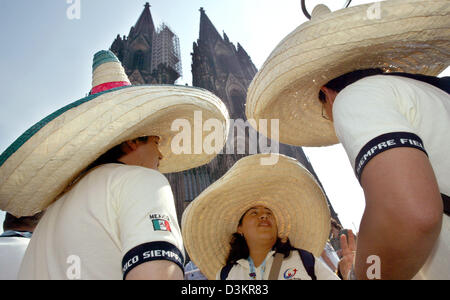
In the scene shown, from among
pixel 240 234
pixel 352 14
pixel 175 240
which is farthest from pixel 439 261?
pixel 240 234

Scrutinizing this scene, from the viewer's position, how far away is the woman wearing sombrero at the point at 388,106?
2.19 feet

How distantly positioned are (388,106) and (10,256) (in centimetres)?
225

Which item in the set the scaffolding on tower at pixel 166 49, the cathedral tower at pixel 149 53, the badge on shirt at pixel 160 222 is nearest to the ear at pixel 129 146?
the badge on shirt at pixel 160 222

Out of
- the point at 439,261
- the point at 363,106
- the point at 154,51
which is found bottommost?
the point at 439,261

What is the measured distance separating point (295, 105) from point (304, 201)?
0.83 metres

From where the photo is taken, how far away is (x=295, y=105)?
4.93 feet

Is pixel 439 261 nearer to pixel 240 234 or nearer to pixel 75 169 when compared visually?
pixel 75 169

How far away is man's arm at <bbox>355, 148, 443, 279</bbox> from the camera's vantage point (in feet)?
2.11

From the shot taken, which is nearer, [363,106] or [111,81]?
[363,106]

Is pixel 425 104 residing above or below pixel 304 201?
above

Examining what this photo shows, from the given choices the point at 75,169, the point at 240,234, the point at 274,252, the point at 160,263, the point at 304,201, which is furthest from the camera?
the point at 240,234

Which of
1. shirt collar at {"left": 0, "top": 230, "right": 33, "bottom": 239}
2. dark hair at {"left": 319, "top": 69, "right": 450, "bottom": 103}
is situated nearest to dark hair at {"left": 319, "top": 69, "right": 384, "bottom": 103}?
dark hair at {"left": 319, "top": 69, "right": 450, "bottom": 103}

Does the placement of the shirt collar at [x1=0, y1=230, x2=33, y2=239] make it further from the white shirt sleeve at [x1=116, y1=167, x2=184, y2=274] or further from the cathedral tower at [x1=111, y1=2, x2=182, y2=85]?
the cathedral tower at [x1=111, y1=2, x2=182, y2=85]

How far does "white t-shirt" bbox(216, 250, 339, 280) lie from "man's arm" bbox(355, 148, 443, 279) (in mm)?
1043
